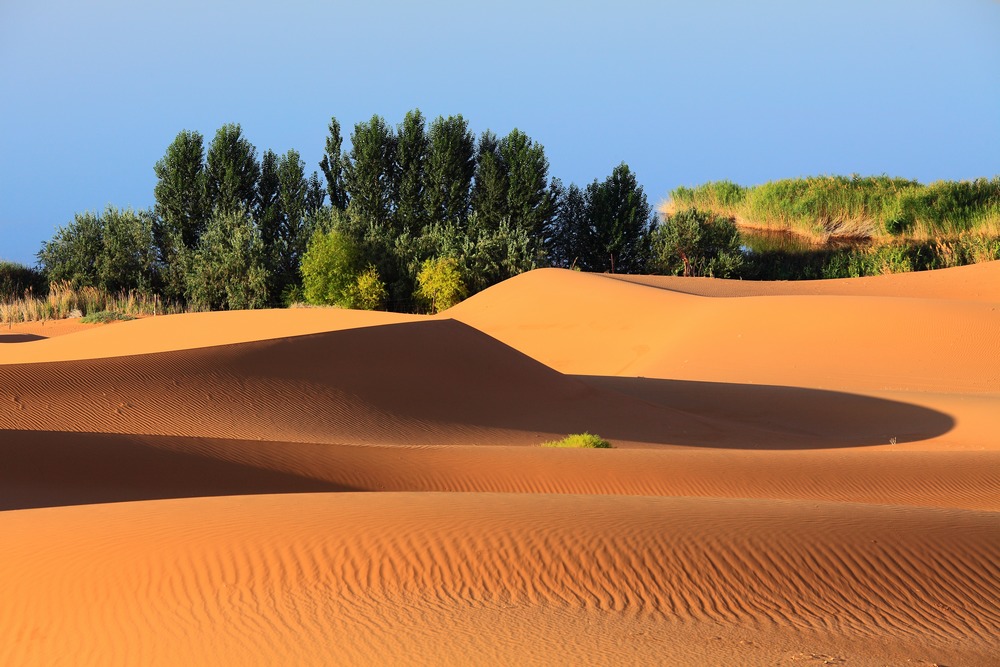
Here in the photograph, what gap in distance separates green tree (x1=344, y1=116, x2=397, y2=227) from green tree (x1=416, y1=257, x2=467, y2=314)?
7.36 meters

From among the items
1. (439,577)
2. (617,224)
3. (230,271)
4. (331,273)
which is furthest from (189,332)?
(617,224)

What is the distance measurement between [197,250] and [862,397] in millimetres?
26861

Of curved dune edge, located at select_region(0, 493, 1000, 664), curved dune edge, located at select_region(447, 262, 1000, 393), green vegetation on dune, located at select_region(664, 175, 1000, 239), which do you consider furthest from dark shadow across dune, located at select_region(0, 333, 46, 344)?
green vegetation on dune, located at select_region(664, 175, 1000, 239)

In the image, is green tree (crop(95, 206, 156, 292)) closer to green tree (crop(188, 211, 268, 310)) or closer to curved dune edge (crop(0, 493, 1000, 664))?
green tree (crop(188, 211, 268, 310))

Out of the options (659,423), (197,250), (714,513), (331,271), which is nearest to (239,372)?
(659,423)

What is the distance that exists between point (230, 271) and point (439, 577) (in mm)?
31963

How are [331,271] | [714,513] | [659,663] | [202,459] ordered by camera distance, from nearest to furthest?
[659,663] → [714,513] → [202,459] → [331,271]

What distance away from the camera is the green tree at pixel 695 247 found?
3962 cm

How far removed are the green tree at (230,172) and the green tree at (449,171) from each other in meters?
6.91

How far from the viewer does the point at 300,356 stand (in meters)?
15.0

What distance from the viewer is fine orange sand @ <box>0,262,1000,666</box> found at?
4402 mm

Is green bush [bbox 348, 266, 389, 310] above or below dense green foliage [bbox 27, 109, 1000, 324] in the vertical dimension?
below

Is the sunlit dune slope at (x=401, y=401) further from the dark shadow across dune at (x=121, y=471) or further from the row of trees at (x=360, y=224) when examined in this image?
the row of trees at (x=360, y=224)

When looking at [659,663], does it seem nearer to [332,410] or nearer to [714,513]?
[714,513]
